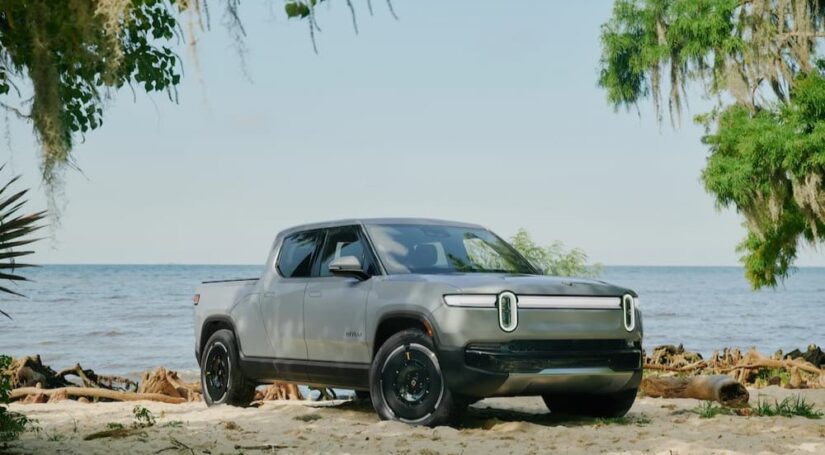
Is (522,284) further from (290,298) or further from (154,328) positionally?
(154,328)

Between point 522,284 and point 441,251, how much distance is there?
1374 millimetres

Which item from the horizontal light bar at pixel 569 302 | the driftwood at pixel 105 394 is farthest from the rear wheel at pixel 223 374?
the horizontal light bar at pixel 569 302

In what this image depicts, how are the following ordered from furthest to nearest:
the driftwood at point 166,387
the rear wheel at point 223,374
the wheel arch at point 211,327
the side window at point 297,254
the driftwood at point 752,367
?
the driftwood at point 752,367
the driftwood at point 166,387
the wheel arch at point 211,327
the rear wheel at point 223,374
the side window at point 297,254

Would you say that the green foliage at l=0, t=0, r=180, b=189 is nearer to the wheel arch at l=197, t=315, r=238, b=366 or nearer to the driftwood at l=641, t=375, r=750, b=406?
the wheel arch at l=197, t=315, r=238, b=366

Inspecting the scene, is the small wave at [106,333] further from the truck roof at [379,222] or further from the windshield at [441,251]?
the windshield at [441,251]

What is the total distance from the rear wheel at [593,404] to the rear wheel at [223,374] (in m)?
3.30

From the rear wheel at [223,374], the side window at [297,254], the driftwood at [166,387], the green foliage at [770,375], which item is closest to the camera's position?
the side window at [297,254]

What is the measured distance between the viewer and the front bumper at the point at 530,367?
9.10 meters

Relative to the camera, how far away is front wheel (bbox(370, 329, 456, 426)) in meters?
9.30

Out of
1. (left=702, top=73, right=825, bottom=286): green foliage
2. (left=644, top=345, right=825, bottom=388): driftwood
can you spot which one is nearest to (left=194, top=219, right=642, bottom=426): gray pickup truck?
(left=644, top=345, right=825, bottom=388): driftwood

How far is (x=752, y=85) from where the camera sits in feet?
71.1

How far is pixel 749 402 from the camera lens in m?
12.5

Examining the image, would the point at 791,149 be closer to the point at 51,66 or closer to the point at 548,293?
the point at 548,293

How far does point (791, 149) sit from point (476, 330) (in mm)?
12340
